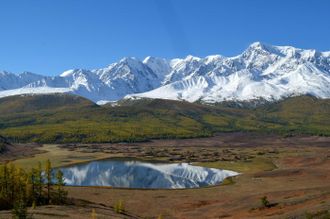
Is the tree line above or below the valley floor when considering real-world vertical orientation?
above

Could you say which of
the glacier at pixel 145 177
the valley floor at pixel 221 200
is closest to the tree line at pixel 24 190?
the valley floor at pixel 221 200

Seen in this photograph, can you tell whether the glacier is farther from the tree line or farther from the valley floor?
the tree line

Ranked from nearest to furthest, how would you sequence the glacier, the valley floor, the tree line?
the valley floor, the tree line, the glacier

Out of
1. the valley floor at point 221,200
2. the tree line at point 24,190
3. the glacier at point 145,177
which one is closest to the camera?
the valley floor at point 221,200

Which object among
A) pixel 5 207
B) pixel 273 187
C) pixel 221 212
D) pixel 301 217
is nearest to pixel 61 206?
pixel 5 207

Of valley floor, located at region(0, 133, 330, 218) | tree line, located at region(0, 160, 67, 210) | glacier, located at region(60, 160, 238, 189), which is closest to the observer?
valley floor, located at region(0, 133, 330, 218)

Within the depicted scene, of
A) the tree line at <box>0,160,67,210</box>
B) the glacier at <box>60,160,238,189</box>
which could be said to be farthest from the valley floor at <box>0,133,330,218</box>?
the glacier at <box>60,160,238,189</box>

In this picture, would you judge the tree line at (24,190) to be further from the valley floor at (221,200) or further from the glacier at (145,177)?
the glacier at (145,177)

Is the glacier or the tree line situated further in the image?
the glacier

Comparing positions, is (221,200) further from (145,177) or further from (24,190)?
(145,177)

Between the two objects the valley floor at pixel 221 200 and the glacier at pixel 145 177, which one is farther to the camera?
the glacier at pixel 145 177

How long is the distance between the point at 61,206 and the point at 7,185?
1273 cm

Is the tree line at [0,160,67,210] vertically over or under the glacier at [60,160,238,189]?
over

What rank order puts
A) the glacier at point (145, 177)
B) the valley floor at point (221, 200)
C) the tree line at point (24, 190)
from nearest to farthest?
the valley floor at point (221, 200), the tree line at point (24, 190), the glacier at point (145, 177)
